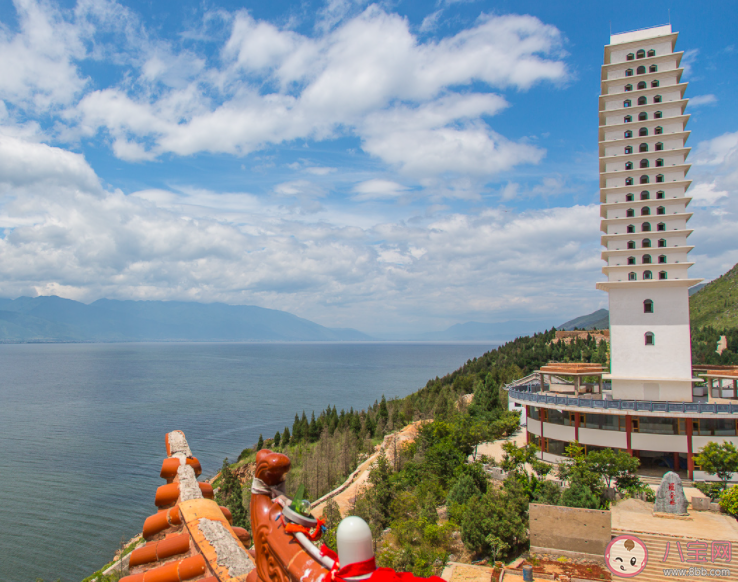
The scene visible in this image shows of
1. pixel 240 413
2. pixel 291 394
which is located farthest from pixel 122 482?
pixel 291 394

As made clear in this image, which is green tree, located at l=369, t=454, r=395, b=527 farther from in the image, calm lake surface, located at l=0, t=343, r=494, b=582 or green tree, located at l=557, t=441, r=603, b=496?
calm lake surface, located at l=0, t=343, r=494, b=582

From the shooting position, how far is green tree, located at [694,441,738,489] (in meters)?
20.5

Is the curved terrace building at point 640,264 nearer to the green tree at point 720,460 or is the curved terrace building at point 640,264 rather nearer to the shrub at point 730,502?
the green tree at point 720,460

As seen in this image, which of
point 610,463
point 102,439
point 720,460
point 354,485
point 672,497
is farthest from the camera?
point 102,439

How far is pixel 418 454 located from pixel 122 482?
27421mm

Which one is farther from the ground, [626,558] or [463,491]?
[463,491]

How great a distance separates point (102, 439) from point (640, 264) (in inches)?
2224

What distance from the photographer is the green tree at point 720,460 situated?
20.5 m

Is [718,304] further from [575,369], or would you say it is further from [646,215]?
[575,369]

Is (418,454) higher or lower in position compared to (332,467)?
higher

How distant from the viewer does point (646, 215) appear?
2728 centimetres

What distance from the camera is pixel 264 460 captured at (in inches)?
129

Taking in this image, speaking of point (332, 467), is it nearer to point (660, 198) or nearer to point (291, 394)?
point (660, 198)

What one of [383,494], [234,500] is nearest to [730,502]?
[383,494]
